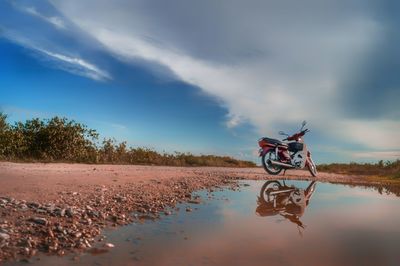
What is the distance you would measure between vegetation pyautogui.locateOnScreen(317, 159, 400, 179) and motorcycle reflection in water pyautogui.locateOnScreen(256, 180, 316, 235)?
39.8 ft

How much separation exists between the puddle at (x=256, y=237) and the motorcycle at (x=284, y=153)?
634 cm

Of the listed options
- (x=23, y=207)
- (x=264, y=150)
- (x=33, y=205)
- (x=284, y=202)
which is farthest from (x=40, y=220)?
(x=264, y=150)

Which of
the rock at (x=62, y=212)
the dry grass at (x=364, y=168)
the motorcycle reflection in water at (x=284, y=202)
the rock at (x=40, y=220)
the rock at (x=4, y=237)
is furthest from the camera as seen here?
the dry grass at (x=364, y=168)

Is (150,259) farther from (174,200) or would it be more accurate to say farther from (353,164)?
(353,164)

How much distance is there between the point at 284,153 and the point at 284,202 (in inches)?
261

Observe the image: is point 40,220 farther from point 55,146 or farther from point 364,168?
point 364,168

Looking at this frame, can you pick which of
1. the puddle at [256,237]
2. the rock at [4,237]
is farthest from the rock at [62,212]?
the rock at [4,237]

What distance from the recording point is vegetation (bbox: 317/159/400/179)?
20.4 metres

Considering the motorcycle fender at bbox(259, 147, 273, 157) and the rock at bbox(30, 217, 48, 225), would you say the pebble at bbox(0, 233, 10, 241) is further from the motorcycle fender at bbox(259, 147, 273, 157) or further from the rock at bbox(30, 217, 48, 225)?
the motorcycle fender at bbox(259, 147, 273, 157)

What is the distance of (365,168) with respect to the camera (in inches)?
865

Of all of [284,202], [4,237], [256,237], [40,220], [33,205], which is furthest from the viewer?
[284,202]

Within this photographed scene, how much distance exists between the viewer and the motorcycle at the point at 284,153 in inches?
541

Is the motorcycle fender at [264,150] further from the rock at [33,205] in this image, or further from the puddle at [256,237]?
the rock at [33,205]

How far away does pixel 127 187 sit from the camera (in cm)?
747
